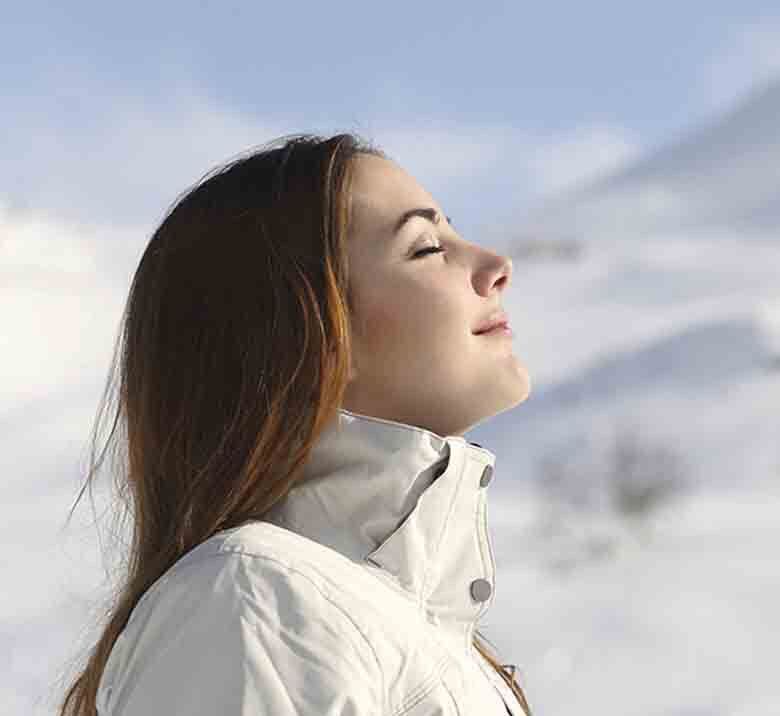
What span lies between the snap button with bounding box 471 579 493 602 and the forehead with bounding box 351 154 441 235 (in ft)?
0.92

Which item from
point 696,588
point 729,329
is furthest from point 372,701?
point 729,329

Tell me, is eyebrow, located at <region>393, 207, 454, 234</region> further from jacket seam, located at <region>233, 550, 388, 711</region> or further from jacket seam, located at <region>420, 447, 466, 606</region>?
jacket seam, located at <region>233, 550, 388, 711</region>

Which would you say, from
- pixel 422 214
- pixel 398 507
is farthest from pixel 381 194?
pixel 398 507

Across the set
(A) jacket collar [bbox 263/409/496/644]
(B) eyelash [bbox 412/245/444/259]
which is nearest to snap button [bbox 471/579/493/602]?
(A) jacket collar [bbox 263/409/496/644]

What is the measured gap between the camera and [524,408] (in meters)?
6.63

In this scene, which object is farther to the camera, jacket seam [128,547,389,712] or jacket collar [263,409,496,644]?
jacket collar [263,409,496,644]

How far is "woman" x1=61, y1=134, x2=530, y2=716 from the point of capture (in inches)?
42.4

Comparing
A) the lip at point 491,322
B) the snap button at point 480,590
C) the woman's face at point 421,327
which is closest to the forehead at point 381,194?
the woman's face at point 421,327

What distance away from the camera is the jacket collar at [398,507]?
3.83ft

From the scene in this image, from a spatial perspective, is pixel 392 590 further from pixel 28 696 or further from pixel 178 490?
pixel 28 696

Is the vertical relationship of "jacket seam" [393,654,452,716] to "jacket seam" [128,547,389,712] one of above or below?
below

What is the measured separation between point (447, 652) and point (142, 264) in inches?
15.3

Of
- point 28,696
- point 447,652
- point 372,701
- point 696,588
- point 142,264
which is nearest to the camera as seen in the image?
point 372,701

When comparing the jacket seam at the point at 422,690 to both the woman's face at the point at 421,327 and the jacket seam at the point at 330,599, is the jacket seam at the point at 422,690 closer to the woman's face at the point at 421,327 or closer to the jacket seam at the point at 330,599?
the jacket seam at the point at 330,599
